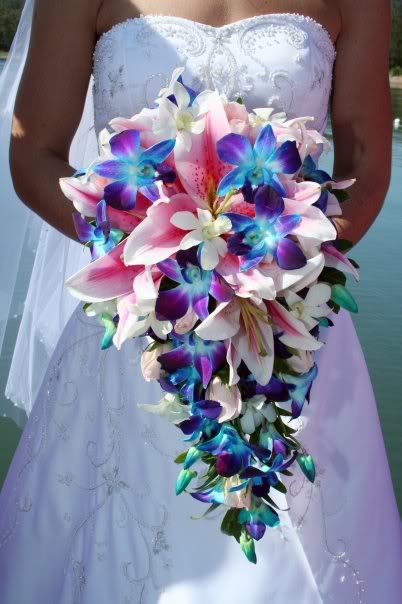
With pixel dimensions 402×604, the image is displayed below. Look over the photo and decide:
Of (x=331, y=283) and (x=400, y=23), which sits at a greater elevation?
(x=331, y=283)

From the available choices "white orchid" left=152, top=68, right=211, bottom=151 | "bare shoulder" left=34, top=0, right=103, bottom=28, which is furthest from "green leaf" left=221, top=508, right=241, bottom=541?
"bare shoulder" left=34, top=0, right=103, bottom=28

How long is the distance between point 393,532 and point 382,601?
15cm

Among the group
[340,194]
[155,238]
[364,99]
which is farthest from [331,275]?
[364,99]

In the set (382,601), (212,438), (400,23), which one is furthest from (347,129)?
(400,23)

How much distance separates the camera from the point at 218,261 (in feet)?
3.69

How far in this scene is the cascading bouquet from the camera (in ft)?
3.69

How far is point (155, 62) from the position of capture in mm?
1714

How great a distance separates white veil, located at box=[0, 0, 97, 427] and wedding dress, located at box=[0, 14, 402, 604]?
1.42 feet

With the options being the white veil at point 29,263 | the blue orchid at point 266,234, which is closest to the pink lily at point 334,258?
the blue orchid at point 266,234

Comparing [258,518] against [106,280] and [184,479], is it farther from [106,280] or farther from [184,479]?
[106,280]

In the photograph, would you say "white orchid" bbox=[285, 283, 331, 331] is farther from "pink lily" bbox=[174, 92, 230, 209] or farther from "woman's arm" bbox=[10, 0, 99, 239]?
"woman's arm" bbox=[10, 0, 99, 239]

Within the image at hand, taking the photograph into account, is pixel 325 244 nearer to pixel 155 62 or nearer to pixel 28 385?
pixel 155 62

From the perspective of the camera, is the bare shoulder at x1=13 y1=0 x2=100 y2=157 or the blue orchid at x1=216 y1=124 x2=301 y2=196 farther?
the bare shoulder at x1=13 y1=0 x2=100 y2=157

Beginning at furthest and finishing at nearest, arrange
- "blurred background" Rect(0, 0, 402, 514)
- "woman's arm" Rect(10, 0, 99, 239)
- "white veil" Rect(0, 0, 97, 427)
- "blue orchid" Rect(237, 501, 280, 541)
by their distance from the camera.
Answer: "blurred background" Rect(0, 0, 402, 514), "white veil" Rect(0, 0, 97, 427), "woman's arm" Rect(10, 0, 99, 239), "blue orchid" Rect(237, 501, 280, 541)
